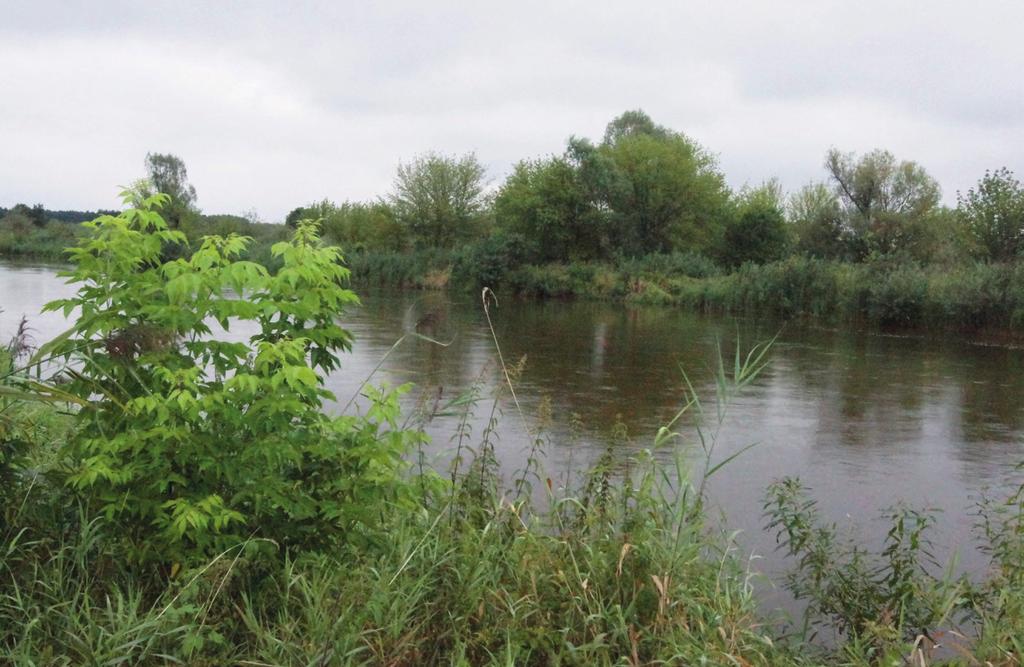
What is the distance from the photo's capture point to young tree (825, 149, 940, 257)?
47.2 meters

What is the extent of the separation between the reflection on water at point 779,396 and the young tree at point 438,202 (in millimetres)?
36957

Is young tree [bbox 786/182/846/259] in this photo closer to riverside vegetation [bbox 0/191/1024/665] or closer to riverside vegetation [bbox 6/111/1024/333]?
riverside vegetation [bbox 6/111/1024/333]

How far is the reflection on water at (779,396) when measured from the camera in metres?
8.60

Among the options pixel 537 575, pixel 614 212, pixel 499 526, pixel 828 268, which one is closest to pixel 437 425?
pixel 499 526

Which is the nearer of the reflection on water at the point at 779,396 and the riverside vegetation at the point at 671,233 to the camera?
the reflection on water at the point at 779,396

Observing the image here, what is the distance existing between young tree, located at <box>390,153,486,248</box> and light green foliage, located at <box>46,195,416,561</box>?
6106cm

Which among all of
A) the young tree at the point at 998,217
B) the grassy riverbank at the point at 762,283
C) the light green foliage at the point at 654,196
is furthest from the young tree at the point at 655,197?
the young tree at the point at 998,217

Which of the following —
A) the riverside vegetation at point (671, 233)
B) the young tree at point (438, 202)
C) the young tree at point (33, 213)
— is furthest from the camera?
the young tree at point (33, 213)

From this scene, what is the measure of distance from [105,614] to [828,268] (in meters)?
31.2

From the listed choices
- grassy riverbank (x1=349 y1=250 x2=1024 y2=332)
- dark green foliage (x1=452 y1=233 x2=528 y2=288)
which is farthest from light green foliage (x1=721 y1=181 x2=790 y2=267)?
dark green foliage (x1=452 y1=233 x2=528 y2=288)

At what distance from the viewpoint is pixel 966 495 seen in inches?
336

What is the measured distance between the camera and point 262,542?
4.06 meters

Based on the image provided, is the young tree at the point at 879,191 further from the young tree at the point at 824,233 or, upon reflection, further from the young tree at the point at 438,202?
the young tree at the point at 438,202

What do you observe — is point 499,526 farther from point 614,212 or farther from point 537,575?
point 614,212
